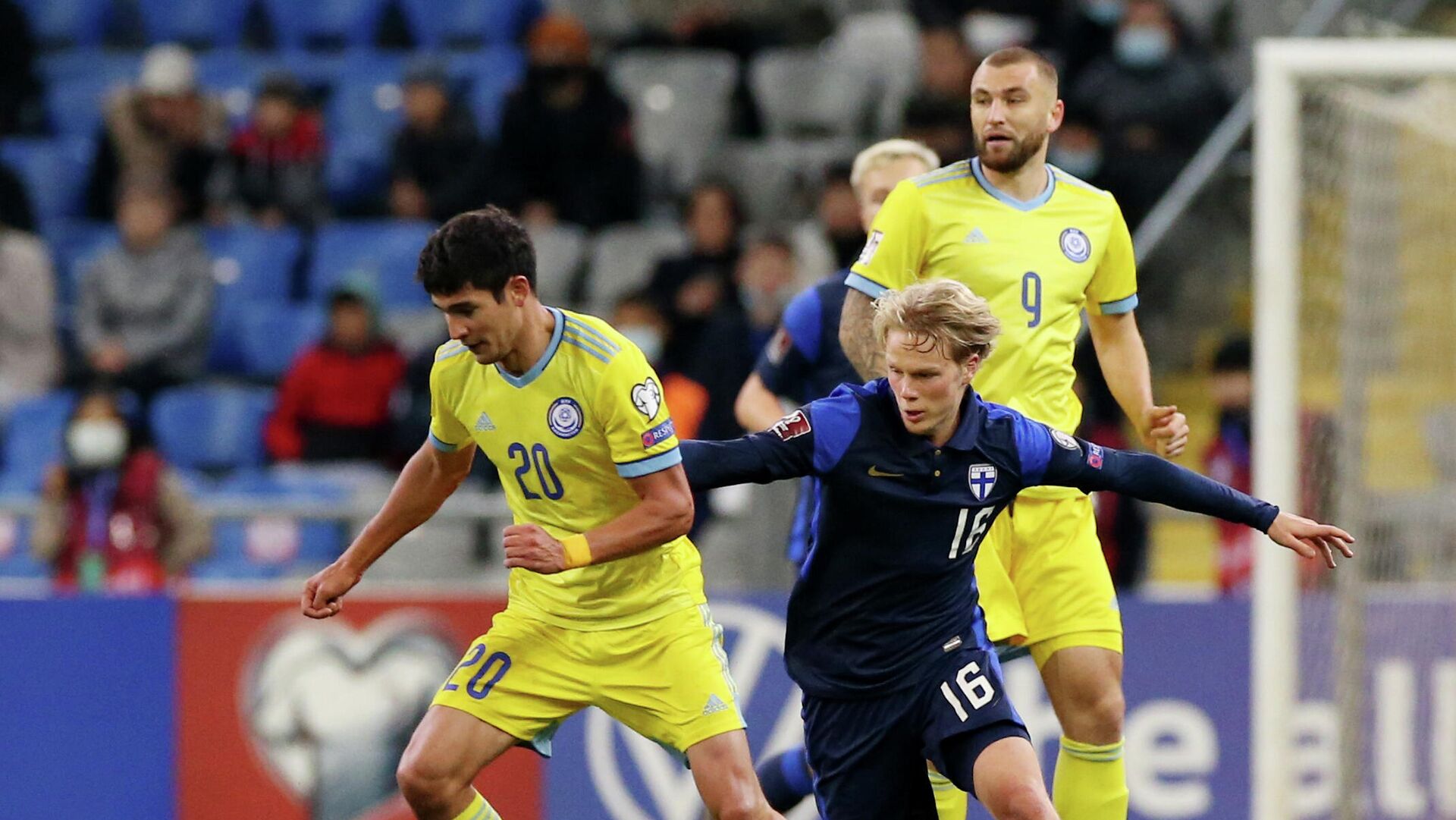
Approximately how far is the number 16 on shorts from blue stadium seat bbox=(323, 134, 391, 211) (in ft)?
26.0

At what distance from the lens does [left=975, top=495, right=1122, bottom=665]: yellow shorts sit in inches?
214

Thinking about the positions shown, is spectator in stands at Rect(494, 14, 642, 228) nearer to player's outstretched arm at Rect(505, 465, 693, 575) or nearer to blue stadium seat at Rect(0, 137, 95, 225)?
blue stadium seat at Rect(0, 137, 95, 225)

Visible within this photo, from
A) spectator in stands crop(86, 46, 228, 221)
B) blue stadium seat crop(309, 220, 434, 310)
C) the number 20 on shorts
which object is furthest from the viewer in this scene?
spectator in stands crop(86, 46, 228, 221)

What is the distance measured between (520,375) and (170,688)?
4.22m

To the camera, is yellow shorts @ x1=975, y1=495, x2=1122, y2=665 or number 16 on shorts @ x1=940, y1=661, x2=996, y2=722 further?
yellow shorts @ x1=975, y1=495, x2=1122, y2=665

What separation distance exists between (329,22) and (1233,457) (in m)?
6.92

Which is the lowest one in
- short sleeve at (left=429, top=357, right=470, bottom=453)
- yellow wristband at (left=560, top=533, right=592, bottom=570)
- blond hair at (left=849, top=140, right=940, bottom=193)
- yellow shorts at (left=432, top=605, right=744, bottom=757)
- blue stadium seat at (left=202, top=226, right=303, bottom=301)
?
yellow shorts at (left=432, top=605, right=744, bottom=757)

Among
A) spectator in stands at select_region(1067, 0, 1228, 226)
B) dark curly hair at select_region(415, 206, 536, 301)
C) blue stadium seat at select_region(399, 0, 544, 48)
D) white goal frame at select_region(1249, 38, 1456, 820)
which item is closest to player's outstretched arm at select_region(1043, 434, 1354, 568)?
dark curly hair at select_region(415, 206, 536, 301)

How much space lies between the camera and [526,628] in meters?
5.30

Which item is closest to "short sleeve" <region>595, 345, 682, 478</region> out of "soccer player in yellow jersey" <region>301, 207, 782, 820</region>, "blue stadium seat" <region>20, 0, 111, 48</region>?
"soccer player in yellow jersey" <region>301, 207, 782, 820</region>

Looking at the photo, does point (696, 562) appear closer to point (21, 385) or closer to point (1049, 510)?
point (1049, 510)

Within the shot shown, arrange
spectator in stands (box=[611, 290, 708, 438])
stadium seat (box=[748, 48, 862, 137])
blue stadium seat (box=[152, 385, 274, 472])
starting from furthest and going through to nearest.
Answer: stadium seat (box=[748, 48, 862, 137]) < blue stadium seat (box=[152, 385, 274, 472]) < spectator in stands (box=[611, 290, 708, 438])

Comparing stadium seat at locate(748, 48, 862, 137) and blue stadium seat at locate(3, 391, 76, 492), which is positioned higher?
stadium seat at locate(748, 48, 862, 137)

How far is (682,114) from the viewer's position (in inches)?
464
